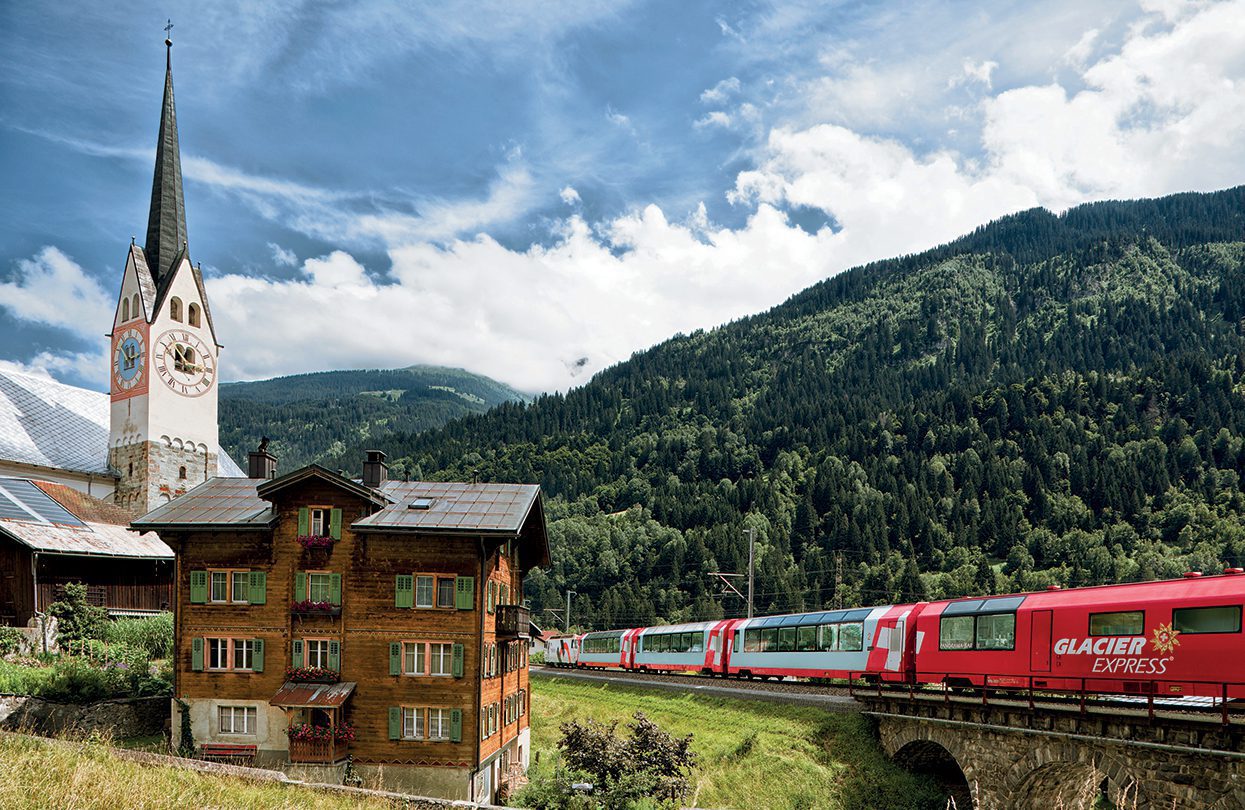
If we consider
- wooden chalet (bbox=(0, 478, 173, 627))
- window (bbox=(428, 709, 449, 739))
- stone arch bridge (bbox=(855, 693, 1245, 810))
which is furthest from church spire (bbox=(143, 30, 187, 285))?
stone arch bridge (bbox=(855, 693, 1245, 810))

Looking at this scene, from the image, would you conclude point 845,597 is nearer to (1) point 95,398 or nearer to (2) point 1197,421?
(2) point 1197,421

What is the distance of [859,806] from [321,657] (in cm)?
1981

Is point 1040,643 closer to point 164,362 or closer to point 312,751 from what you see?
point 312,751

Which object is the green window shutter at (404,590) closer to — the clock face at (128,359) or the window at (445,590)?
A: the window at (445,590)

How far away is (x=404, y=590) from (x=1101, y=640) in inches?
921

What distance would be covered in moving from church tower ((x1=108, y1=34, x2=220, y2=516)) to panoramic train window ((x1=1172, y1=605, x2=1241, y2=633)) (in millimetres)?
58207

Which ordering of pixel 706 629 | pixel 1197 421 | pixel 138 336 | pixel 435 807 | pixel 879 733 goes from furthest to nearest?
1. pixel 1197 421
2. pixel 138 336
3. pixel 706 629
4. pixel 879 733
5. pixel 435 807

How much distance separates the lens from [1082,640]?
31.8 metres

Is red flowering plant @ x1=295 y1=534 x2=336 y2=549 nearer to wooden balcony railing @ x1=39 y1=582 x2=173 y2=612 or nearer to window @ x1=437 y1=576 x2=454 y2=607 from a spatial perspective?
window @ x1=437 y1=576 x2=454 y2=607

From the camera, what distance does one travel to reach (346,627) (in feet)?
117

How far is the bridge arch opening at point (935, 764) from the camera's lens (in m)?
36.1

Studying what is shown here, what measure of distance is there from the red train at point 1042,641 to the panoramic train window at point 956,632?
0.04m

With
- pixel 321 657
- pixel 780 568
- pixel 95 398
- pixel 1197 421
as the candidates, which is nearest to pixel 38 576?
pixel 321 657

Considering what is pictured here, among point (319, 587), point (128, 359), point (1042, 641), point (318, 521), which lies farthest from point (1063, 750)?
point (128, 359)
